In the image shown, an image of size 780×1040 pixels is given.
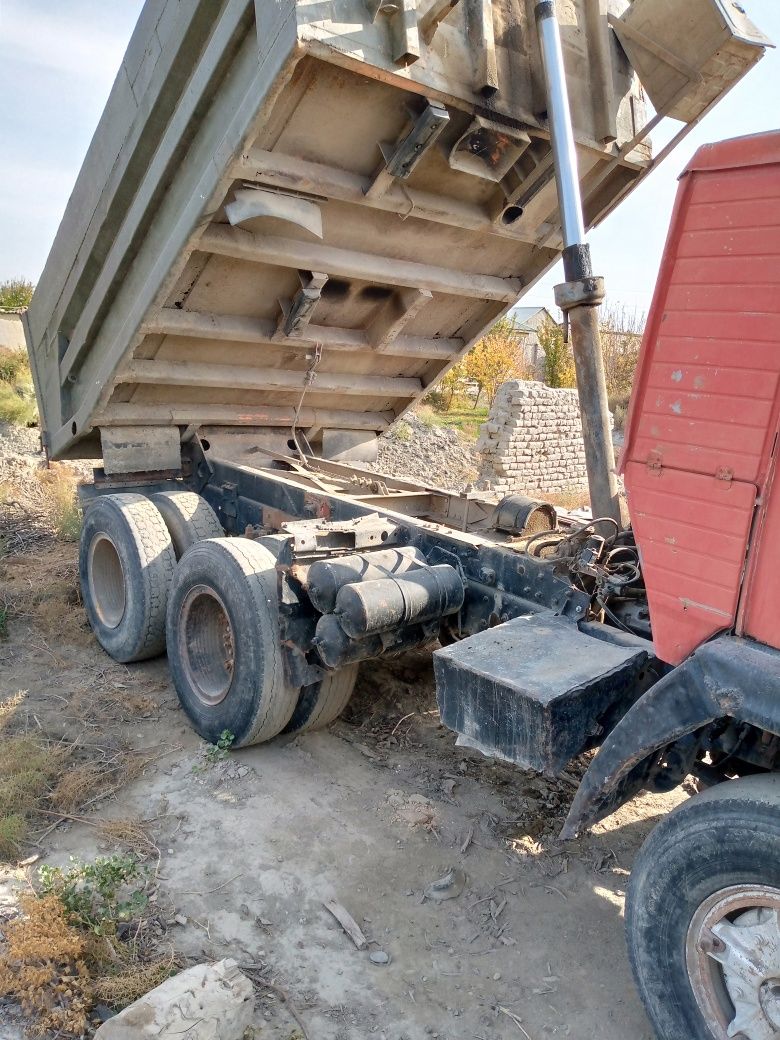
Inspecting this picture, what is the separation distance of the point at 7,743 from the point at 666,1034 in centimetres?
317

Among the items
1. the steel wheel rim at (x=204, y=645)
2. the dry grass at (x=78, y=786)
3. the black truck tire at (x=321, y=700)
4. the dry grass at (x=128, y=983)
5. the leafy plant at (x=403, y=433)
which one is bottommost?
the dry grass at (x=128, y=983)

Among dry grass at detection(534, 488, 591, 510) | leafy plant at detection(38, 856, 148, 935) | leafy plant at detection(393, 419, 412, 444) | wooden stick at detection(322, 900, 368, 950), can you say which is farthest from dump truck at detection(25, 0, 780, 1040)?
leafy plant at detection(393, 419, 412, 444)

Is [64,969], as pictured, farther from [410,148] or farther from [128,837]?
[410,148]

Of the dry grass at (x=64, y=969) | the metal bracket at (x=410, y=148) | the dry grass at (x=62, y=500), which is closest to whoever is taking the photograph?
the dry grass at (x=64, y=969)

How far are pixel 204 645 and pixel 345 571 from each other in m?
1.34

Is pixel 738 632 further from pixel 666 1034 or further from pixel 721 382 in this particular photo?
pixel 666 1034

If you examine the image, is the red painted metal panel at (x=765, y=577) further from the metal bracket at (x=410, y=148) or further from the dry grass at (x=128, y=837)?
the dry grass at (x=128, y=837)

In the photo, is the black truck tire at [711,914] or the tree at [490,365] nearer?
the black truck tire at [711,914]

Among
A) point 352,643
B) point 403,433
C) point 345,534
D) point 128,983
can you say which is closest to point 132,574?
point 345,534

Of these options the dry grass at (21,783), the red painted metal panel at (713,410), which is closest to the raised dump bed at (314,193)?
the red painted metal panel at (713,410)

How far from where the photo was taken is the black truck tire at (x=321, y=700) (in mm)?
3875

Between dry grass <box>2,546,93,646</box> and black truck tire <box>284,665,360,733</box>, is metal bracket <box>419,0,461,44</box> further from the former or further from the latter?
dry grass <box>2,546,93,646</box>

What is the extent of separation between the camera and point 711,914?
205 centimetres

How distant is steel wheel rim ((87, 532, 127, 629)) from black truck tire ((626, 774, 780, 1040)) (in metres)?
4.04
